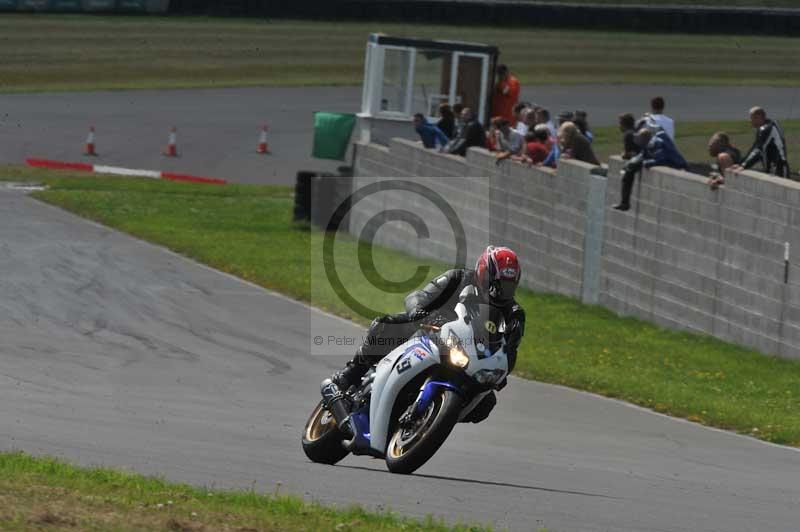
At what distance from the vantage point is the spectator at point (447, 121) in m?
24.5

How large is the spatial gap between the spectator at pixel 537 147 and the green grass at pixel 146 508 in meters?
13.8

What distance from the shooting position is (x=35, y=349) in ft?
46.9

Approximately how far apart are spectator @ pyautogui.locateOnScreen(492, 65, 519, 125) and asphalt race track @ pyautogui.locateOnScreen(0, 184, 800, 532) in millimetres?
8803

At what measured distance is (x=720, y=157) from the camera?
1686 cm

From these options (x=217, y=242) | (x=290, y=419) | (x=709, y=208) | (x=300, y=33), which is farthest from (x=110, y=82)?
(x=290, y=419)

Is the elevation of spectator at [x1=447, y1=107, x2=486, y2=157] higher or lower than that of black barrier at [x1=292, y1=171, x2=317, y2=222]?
higher

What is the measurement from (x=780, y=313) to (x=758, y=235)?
990 mm

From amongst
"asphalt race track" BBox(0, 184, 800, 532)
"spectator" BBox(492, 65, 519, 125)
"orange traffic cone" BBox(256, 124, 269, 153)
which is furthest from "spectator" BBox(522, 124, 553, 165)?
"orange traffic cone" BBox(256, 124, 269, 153)

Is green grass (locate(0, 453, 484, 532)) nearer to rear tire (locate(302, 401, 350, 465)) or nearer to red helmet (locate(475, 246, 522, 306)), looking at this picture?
rear tire (locate(302, 401, 350, 465))

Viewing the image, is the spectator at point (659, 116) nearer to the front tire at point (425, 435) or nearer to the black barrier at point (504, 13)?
the front tire at point (425, 435)

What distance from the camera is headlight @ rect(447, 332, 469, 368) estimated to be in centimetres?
834

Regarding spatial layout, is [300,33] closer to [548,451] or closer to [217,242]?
[217,242]

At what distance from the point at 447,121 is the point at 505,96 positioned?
2.50m

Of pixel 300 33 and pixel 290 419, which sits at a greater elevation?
pixel 300 33
